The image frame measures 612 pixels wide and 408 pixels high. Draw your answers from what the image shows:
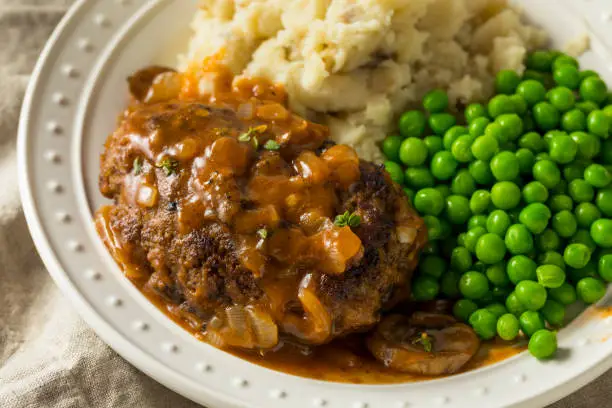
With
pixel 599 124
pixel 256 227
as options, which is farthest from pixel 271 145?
pixel 599 124

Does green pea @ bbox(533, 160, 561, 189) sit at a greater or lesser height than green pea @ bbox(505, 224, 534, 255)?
greater

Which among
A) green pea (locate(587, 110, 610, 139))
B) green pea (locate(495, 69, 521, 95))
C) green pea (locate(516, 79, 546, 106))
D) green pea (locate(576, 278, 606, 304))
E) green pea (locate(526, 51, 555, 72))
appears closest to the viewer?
green pea (locate(576, 278, 606, 304))

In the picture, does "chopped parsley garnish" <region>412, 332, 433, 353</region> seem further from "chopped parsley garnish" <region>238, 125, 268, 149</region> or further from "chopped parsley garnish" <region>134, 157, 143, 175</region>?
"chopped parsley garnish" <region>134, 157, 143, 175</region>

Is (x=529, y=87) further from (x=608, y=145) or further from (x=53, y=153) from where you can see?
(x=53, y=153)

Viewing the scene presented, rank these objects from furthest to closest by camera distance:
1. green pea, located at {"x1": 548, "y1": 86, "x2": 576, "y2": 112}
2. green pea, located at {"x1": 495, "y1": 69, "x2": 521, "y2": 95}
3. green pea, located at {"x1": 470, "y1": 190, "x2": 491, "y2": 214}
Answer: green pea, located at {"x1": 495, "y1": 69, "x2": 521, "y2": 95}
green pea, located at {"x1": 548, "y1": 86, "x2": 576, "y2": 112}
green pea, located at {"x1": 470, "y1": 190, "x2": 491, "y2": 214}

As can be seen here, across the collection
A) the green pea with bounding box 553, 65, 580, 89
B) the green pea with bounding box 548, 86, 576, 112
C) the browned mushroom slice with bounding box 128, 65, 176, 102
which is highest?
the green pea with bounding box 553, 65, 580, 89

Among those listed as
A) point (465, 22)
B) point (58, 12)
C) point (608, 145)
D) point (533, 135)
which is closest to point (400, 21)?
point (465, 22)

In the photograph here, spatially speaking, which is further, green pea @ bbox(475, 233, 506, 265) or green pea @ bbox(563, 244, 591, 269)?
green pea @ bbox(475, 233, 506, 265)

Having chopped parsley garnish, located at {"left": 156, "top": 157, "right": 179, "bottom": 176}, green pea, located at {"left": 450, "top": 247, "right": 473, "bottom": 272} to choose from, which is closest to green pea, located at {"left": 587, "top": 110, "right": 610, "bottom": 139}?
green pea, located at {"left": 450, "top": 247, "right": 473, "bottom": 272}
